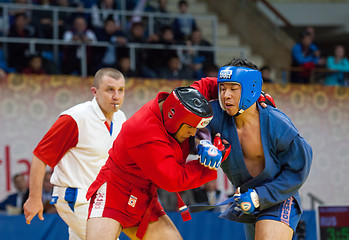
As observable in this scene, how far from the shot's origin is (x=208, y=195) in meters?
7.64

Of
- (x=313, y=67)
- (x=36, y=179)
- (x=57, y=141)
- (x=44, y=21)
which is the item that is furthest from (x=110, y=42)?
(x=36, y=179)

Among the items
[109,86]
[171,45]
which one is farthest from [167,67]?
[109,86]

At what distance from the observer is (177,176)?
11.3ft

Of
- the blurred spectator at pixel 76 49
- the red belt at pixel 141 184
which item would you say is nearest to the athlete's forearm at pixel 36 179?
the red belt at pixel 141 184

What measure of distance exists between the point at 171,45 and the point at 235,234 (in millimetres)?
3703

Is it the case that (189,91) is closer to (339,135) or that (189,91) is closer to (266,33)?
(339,135)

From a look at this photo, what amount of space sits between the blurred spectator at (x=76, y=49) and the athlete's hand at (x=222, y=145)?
16.8 feet

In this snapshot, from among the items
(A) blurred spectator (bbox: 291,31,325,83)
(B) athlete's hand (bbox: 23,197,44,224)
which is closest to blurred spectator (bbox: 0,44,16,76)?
(B) athlete's hand (bbox: 23,197,44,224)

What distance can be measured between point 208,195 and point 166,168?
169 inches

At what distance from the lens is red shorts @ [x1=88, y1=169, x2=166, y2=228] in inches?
147

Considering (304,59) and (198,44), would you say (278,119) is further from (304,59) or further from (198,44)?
(304,59)

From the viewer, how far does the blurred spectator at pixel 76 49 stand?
335 inches

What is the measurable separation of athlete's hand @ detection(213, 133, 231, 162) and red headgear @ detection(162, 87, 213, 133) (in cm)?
18

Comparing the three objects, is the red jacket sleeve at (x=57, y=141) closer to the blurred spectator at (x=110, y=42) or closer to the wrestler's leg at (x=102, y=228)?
the wrestler's leg at (x=102, y=228)
